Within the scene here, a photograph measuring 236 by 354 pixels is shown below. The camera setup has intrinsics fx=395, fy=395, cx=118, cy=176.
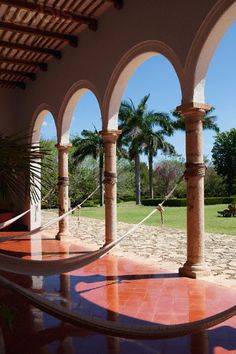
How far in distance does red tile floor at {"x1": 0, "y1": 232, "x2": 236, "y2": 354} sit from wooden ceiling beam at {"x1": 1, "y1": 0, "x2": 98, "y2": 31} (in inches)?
165

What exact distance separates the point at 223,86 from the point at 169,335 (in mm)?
36626

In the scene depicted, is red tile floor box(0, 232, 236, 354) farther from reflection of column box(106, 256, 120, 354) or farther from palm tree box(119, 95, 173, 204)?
palm tree box(119, 95, 173, 204)

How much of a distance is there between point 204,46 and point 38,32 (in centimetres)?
398

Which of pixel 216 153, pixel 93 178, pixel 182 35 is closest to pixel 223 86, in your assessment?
pixel 216 153

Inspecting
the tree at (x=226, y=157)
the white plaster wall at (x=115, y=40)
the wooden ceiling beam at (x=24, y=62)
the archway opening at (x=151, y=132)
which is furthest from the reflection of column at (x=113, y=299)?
the tree at (x=226, y=157)

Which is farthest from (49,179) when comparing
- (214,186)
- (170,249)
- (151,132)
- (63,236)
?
(214,186)

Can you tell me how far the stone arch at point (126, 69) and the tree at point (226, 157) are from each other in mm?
27975

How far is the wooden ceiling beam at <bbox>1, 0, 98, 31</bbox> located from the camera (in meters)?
6.31

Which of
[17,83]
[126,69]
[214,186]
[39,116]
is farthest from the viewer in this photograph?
[214,186]

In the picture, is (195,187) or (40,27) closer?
(195,187)

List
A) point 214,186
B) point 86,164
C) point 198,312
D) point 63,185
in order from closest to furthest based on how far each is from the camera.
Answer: point 198,312 < point 63,185 < point 86,164 < point 214,186

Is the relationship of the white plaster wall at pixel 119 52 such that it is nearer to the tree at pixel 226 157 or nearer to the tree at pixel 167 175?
the tree at pixel 226 157

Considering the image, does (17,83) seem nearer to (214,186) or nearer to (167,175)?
(214,186)

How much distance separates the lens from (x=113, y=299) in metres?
4.27
